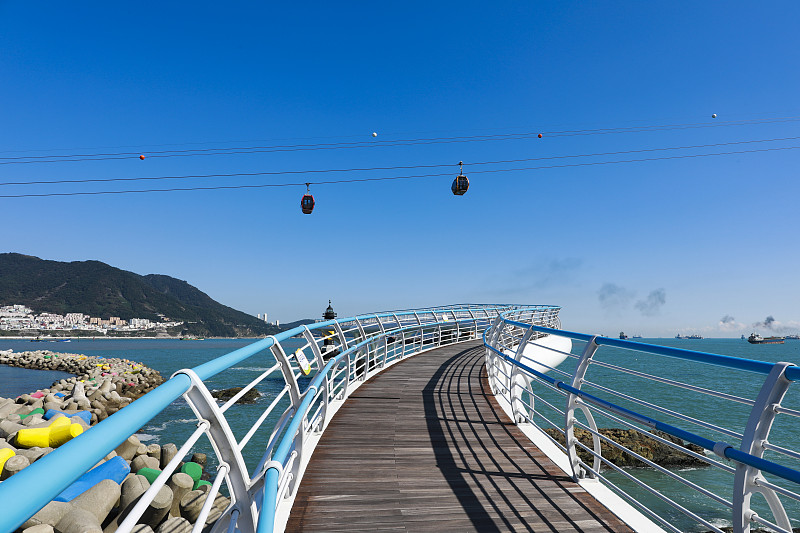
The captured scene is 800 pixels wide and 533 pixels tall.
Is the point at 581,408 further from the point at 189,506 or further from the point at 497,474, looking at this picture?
the point at 189,506

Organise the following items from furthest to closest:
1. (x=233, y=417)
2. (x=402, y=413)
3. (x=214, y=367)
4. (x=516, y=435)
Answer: (x=233, y=417) → (x=402, y=413) → (x=516, y=435) → (x=214, y=367)

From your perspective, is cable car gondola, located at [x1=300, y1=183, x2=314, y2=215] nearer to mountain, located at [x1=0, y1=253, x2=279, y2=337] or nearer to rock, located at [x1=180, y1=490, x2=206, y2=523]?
rock, located at [x1=180, y1=490, x2=206, y2=523]

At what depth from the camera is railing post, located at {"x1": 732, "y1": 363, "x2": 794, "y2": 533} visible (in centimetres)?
222

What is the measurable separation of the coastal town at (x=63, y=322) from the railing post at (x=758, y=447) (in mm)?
201367

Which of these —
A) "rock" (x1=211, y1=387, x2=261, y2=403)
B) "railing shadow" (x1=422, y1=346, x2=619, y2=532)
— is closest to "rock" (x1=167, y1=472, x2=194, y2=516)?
"railing shadow" (x1=422, y1=346, x2=619, y2=532)

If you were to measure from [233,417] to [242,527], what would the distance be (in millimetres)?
21807

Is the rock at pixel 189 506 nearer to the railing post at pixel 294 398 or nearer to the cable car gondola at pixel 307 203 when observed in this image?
the railing post at pixel 294 398

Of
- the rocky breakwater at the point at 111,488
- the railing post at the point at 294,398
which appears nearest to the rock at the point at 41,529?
the rocky breakwater at the point at 111,488

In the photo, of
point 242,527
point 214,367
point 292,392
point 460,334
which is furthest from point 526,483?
point 460,334

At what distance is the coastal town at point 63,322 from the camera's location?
537 feet

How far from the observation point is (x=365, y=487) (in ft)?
12.2

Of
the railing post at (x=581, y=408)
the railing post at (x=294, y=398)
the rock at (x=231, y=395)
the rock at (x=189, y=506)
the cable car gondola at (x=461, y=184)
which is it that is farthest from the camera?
the rock at (x=231, y=395)

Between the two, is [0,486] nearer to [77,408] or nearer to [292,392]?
[292,392]

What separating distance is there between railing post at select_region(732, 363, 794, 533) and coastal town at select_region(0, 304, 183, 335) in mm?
201367
